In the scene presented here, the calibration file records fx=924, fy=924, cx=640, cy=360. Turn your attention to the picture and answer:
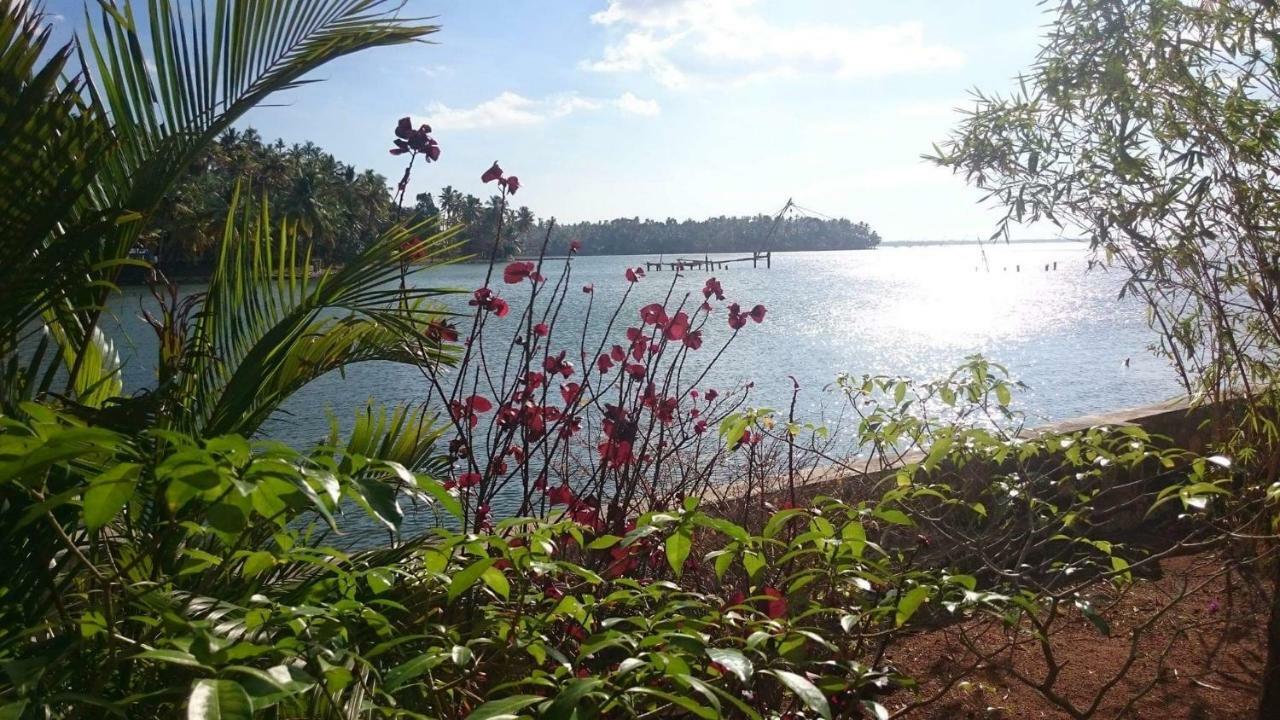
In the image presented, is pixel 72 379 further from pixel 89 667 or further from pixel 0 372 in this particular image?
pixel 89 667

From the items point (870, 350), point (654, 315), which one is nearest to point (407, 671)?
point (654, 315)

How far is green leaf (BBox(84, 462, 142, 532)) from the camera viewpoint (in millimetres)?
775

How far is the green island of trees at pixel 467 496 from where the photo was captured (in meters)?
1.03

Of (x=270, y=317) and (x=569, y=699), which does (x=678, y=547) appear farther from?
(x=270, y=317)

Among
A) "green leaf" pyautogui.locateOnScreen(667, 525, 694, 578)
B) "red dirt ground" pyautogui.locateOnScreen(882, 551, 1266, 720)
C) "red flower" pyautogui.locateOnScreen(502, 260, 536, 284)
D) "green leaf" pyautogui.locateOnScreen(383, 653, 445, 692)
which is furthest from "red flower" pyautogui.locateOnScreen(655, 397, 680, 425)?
"green leaf" pyautogui.locateOnScreen(383, 653, 445, 692)

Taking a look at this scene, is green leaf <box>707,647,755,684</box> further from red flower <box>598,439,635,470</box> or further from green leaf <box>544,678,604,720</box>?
red flower <box>598,439,635,470</box>

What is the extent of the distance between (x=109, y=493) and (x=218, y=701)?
0.20m

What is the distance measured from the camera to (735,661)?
3.29 feet

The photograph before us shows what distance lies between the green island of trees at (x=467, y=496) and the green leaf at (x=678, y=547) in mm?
16

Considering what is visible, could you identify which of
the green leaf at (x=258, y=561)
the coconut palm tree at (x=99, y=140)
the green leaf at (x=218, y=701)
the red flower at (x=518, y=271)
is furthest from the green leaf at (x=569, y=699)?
the red flower at (x=518, y=271)

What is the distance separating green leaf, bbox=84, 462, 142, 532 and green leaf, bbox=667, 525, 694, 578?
64 centimetres

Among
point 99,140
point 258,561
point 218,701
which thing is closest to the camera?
point 218,701

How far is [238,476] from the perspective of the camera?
0.86 meters

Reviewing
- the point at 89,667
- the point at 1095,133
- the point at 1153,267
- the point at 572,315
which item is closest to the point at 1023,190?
the point at 1095,133
